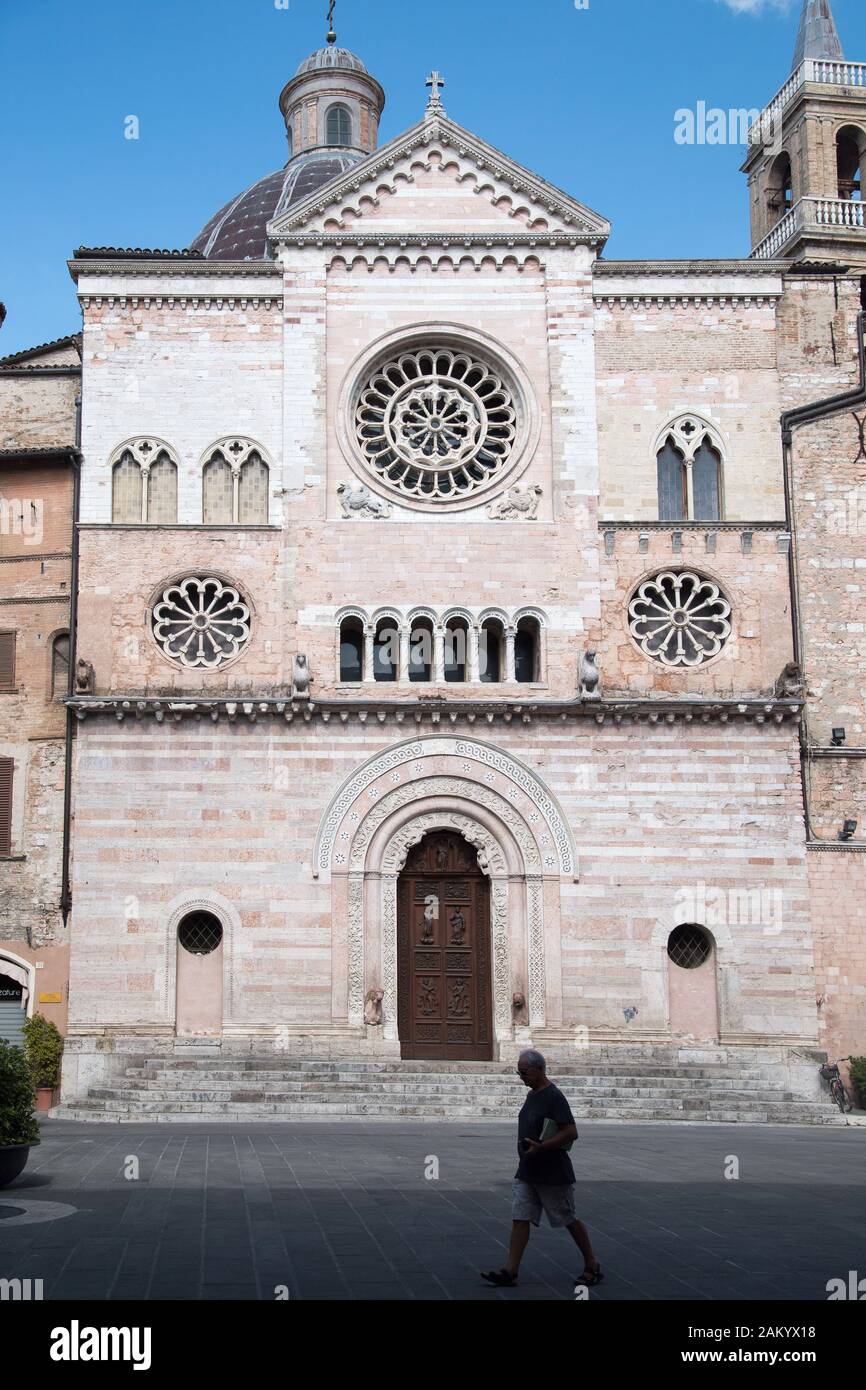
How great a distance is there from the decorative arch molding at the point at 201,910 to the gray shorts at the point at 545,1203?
1862cm

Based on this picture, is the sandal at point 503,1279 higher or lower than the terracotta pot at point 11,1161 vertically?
lower

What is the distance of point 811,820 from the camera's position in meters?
32.1

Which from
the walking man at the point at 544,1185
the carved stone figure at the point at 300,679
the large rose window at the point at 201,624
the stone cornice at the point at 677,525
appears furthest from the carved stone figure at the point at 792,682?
the walking man at the point at 544,1185

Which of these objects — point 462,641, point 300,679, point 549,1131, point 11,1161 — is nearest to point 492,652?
point 462,641

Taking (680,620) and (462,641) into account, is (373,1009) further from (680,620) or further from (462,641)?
(680,620)

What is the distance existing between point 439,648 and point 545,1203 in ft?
67.3

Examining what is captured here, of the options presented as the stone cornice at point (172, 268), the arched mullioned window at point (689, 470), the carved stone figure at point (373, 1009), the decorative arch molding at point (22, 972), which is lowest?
the carved stone figure at point (373, 1009)

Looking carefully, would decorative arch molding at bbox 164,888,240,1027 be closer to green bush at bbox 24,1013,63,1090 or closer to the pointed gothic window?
green bush at bbox 24,1013,63,1090

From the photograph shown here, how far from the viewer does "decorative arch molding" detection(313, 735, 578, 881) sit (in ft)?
102

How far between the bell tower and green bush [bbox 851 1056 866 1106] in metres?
24.2

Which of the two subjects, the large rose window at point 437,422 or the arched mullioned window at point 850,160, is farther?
the arched mullioned window at point 850,160

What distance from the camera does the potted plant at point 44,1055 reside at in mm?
30312

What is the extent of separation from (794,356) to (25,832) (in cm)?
1882

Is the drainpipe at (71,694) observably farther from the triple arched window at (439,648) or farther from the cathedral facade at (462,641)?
the triple arched window at (439,648)
